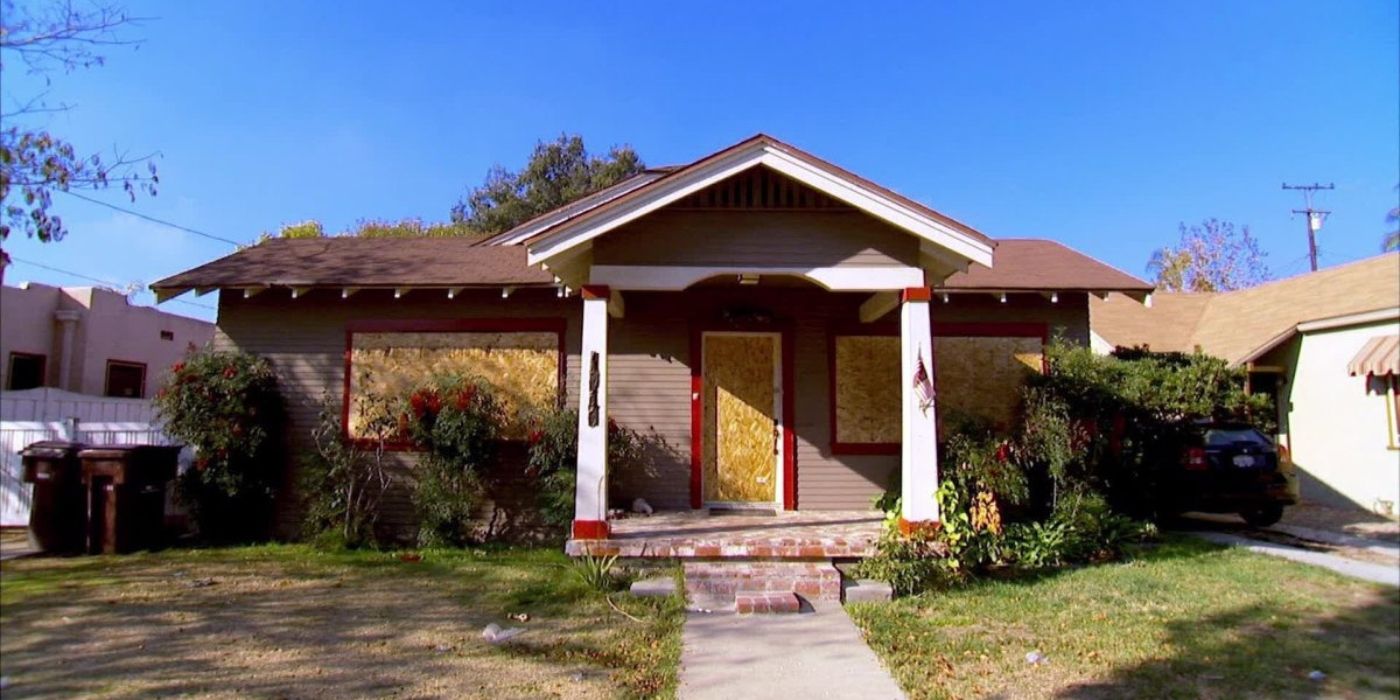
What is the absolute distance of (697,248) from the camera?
6.68 metres

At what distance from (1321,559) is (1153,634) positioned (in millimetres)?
1948

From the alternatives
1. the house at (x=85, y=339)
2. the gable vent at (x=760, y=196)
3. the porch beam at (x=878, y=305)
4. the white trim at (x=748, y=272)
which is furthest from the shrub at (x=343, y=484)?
the house at (x=85, y=339)

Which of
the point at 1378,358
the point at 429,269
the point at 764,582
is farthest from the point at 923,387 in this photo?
the point at 429,269

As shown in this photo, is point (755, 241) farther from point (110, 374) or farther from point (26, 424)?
point (26, 424)

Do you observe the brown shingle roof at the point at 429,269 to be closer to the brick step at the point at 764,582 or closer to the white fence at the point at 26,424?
the brick step at the point at 764,582

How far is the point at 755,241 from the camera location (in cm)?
668

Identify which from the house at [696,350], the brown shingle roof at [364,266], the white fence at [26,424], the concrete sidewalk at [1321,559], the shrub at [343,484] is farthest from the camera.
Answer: the house at [696,350]

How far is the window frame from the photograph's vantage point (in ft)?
4.17

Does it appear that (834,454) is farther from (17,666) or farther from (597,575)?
(17,666)

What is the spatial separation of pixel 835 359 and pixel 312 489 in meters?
6.08

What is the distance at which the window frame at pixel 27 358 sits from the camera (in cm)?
127

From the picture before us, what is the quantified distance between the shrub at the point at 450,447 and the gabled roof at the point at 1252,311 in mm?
6987

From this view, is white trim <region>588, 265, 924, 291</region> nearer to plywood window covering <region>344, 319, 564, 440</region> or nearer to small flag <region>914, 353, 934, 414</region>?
small flag <region>914, 353, 934, 414</region>

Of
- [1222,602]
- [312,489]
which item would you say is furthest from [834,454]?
[312,489]
